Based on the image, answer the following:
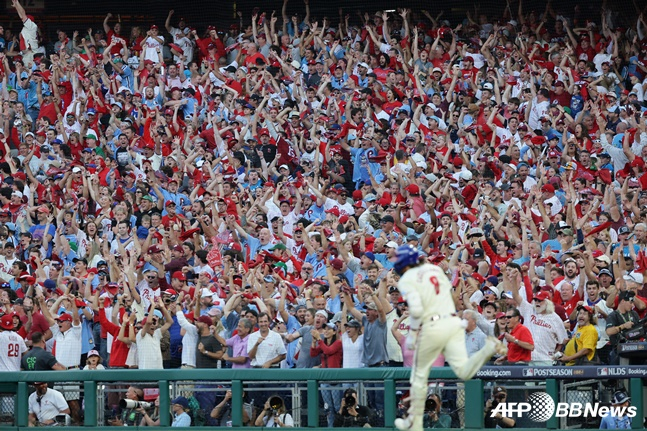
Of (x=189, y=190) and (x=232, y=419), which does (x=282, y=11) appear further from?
(x=232, y=419)

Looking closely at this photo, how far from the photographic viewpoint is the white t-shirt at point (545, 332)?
35.0 ft

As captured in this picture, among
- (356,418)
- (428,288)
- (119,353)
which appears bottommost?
(356,418)

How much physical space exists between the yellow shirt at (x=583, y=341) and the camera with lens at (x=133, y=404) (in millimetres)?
3843

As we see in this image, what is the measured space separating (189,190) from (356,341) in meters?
6.19

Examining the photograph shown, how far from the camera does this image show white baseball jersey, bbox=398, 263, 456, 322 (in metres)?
7.96

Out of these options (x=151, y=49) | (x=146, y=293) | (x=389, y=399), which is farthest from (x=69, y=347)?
(x=151, y=49)

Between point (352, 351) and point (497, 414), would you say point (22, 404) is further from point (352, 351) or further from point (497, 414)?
point (497, 414)

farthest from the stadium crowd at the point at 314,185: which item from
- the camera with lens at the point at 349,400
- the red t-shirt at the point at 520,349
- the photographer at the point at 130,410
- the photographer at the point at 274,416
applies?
the photographer at the point at 130,410

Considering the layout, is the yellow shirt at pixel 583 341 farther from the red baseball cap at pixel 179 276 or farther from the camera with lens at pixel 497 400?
the red baseball cap at pixel 179 276

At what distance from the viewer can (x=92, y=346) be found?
12.9m

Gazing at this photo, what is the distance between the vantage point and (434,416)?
10281mm

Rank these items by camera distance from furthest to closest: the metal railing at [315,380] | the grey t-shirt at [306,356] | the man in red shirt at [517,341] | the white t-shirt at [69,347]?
1. the white t-shirt at [69,347]
2. the grey t-shirt at [306,356]
3. the man in red shirt at [517,341]
4. the metal railing at [315,380]

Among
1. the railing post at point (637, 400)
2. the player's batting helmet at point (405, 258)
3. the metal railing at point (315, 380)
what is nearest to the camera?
the player's batting helmet at point (405, 258)

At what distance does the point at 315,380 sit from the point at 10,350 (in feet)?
11.1
